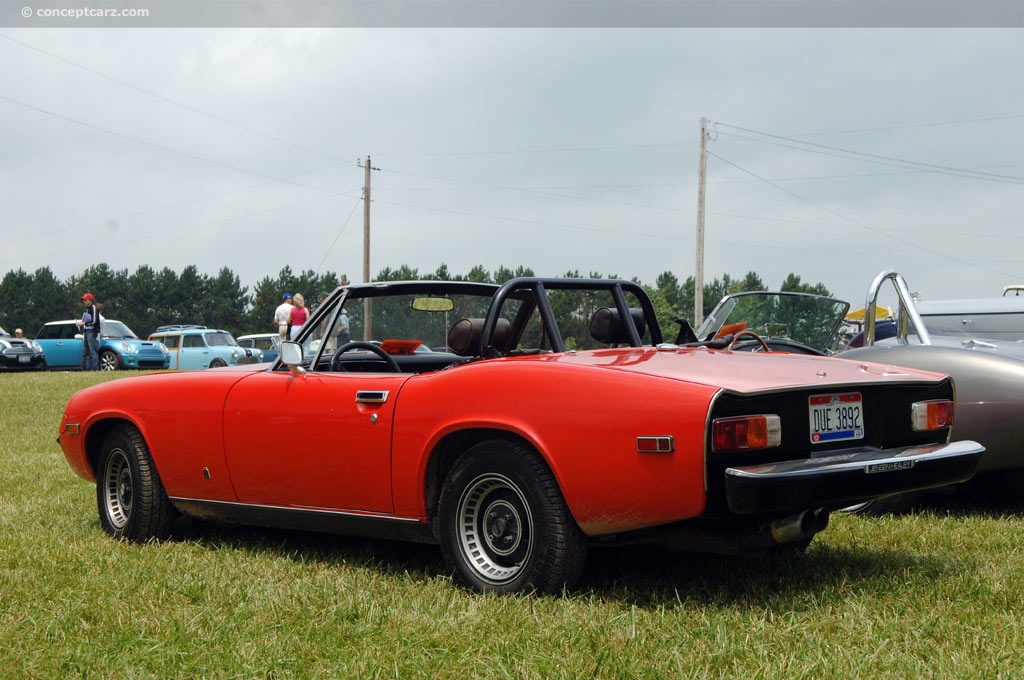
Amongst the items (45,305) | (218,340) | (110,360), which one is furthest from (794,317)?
(45,305)

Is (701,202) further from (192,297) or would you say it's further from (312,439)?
(192,297)

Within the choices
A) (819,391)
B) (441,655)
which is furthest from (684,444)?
(441,655)

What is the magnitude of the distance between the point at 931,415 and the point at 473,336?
184 centimetres

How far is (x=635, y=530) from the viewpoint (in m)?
3.71

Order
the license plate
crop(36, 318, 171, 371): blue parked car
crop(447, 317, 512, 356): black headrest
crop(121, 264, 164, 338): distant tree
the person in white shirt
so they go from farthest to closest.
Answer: crop(121, 264, 164, 338): distant tree < crop(36, 318, 171, 371): blue parked car < the person in white shirt < crop(447, 317, 512, 356): black headrest < the license plate

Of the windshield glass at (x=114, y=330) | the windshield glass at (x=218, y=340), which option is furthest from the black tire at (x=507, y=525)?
the windshield glass at (x=218, y=340)

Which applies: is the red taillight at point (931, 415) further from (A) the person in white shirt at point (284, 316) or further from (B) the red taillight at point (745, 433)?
(A) the person in white shirt at point (284, 316)

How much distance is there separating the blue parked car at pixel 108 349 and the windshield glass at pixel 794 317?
68.5 ft

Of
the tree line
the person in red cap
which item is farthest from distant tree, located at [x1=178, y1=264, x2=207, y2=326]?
the person in red cap

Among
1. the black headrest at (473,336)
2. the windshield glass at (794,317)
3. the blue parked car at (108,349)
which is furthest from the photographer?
the blue parked car at (108,349)

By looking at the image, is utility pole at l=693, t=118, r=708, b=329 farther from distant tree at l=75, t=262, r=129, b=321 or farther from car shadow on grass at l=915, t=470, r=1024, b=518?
distant tree at l=75, t=262, r=129, b=321

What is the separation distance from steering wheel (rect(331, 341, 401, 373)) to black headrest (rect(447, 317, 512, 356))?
1.21 feet

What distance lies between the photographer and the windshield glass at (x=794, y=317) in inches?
291

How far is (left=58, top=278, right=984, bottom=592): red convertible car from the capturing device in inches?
139
